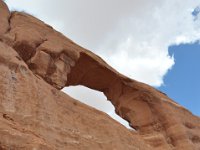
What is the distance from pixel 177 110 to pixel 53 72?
713 centimetres

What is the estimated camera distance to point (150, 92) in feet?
65.8

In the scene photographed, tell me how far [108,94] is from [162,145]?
14.9 ft

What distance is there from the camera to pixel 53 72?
15656 mm

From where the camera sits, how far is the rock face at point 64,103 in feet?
35.9

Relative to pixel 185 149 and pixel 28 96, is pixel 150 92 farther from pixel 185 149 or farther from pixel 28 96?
pixel 28 96

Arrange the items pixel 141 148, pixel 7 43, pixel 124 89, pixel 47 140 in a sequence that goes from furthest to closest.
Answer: pixel 124 89 → pixel 141 148 → pixel 7 43 → pixel 47 140

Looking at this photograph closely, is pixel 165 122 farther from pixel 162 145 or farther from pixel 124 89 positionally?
pixel 124 89

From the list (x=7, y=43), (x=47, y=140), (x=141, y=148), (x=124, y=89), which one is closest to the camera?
(x=47, y=140)

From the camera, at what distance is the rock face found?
35.9ft

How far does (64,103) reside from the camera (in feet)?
44.1

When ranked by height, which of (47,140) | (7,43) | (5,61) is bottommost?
(47,140)

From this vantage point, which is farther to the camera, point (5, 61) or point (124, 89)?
point (124, 89)

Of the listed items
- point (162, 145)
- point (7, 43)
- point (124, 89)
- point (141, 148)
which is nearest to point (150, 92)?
point (124, 89)

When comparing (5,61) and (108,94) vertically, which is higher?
(108,94)
